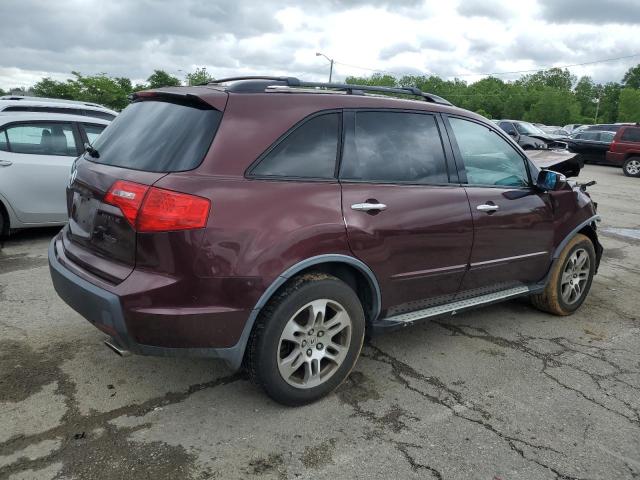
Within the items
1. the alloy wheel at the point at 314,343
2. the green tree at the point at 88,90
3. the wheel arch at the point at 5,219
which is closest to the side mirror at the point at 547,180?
the alloy wheel at the point at 314,343

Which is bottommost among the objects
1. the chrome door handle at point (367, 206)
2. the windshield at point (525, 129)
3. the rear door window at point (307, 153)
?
the windshield at point (525, 129)

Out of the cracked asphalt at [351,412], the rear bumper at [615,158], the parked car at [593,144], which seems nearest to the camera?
the cracked asphalt at [351,412]

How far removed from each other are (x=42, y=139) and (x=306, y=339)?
521 cm

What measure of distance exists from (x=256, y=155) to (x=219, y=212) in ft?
1.30

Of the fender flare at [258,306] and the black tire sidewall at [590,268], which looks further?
the black tire sidewall at [590,268]

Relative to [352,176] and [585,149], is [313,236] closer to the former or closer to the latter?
[352,176]

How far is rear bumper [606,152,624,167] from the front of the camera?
1969 centimetres

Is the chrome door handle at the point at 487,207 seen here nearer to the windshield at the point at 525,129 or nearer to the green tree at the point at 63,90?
the windshield at the point at 525,129

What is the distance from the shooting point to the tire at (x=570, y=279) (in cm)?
462

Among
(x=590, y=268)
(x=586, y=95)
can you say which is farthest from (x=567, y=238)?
(x=586, y=95)

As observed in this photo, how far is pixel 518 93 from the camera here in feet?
342

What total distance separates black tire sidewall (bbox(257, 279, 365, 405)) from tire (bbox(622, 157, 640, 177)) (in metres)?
19.4

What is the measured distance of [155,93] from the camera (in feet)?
10.7

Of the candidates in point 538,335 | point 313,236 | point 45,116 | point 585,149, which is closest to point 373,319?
point 313,236
